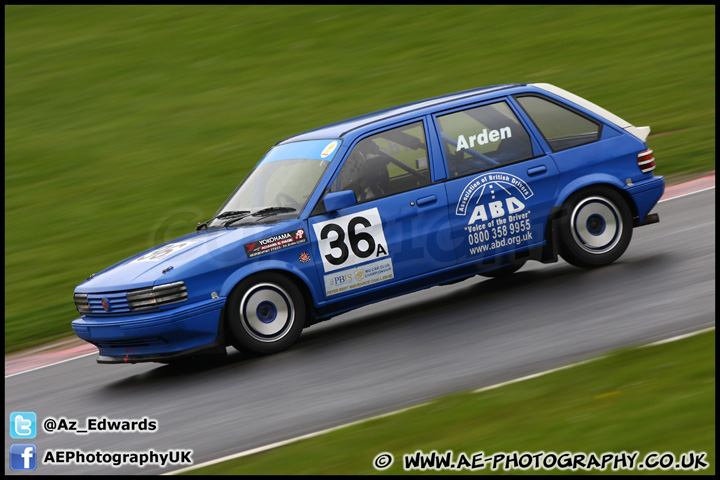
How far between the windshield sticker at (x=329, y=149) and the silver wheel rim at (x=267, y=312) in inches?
52.5

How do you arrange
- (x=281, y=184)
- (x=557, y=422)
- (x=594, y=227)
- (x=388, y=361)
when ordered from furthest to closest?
(x=594, y=227)
(x=281, y=184)
(x=388, y=361)
(x=557, y=422)

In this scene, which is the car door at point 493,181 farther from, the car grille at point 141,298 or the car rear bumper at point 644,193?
the car grille at point 141,298

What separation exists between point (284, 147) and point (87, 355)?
2.88m

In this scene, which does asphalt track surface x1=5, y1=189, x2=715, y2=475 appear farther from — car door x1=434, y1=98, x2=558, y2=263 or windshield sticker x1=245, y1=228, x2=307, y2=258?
windshield sticker x1=245, y1=228, x2=307, y2=258

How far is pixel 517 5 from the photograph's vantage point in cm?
2233

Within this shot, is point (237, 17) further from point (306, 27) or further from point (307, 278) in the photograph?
point (307, 278)

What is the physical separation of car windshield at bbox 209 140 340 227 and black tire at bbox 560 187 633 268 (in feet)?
7.52

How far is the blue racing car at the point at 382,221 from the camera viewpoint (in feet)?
25.2

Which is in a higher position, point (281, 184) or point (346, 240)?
point (281, 184)

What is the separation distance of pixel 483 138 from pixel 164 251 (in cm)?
304

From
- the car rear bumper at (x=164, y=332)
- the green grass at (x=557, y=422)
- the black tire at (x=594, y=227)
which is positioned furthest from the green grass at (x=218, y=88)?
the green grass at (x=557, y=422)

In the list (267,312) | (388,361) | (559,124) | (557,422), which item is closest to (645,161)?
(559,124)

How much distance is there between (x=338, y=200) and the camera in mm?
7832

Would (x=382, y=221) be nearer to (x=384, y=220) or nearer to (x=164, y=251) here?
(x=384, y=220)
